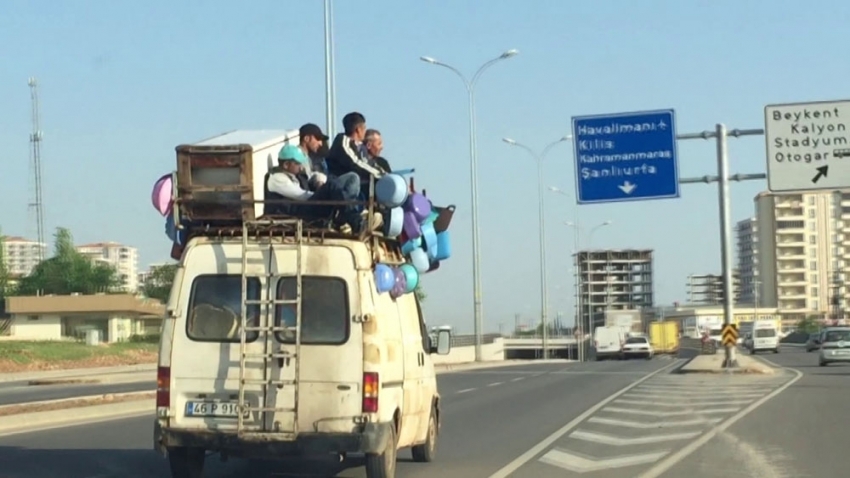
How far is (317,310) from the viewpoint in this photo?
401 inches

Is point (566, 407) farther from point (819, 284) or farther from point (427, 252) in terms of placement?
point (819, 284)

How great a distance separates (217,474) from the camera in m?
12.7

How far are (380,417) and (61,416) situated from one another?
1197 cm

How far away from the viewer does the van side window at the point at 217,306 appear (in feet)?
33.4

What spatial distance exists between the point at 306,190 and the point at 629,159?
2472 cm

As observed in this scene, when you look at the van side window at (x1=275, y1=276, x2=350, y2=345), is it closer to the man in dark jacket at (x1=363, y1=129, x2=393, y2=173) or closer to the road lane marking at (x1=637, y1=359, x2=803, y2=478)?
the man in dark jacket at (x1=363, y1=129, x2=393, y2=173)

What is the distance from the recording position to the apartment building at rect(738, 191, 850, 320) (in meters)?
176

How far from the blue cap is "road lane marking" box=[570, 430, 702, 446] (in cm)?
663

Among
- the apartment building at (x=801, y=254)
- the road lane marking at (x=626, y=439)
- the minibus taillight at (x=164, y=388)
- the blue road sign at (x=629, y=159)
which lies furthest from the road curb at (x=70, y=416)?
the apartment building at (x=801, y=254)

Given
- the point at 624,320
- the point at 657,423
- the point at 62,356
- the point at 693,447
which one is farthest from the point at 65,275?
the point at 693,447

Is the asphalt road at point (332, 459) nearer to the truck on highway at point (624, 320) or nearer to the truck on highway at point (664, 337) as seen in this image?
the truck on highway at point (624, 320)

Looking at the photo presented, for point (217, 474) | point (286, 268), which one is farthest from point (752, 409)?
point (286, 268)

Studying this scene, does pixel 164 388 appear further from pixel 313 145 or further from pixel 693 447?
pixel 693 447

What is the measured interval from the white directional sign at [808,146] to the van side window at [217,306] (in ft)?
81.6
